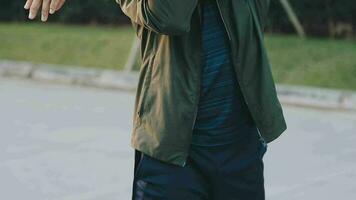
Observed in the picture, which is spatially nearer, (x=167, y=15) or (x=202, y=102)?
(x=167, y=15)

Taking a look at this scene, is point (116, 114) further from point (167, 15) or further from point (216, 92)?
point (167, 15)

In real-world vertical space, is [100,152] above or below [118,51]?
above

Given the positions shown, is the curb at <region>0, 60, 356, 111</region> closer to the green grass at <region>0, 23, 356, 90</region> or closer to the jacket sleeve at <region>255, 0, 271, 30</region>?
the green grass at <region>0, 23, 356, 90</region>

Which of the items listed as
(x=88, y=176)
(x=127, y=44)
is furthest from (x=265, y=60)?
(x=127, y=44)

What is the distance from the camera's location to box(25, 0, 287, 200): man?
6.40 feet

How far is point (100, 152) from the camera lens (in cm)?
571

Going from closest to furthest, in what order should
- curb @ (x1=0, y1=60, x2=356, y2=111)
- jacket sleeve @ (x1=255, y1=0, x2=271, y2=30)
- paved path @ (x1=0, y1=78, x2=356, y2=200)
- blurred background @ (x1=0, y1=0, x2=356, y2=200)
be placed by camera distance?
jacket sleeve @ (x1=255, y1=0, x2=271, y2=30)
paved path @ (x1=0, y1=78, x2=356, y2=200)
blurred background @ (x1=0, y1=0, x2=356, y2=200)
curb @ (x1=0, y1=60, x2=356, y2=111)

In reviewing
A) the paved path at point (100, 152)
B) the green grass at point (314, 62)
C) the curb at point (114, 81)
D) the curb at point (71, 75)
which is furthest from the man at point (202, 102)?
the curb at point (71, 75)

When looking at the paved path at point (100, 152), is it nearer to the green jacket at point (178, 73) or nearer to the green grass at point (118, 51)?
the green grass at point (118, 51)

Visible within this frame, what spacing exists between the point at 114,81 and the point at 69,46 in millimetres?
2282

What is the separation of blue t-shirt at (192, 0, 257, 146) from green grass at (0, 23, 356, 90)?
19.4 feet

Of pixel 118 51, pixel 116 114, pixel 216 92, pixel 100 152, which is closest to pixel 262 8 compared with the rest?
pixel 216 92

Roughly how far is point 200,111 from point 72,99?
6064mm

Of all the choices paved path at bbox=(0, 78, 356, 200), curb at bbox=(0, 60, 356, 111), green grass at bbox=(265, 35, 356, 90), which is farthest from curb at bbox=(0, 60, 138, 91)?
green grass at bbox=(265, 35, 356, 90)
